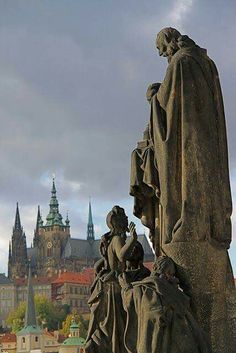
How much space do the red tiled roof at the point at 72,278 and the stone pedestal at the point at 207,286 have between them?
594 feet

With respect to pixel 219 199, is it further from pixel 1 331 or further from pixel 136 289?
pixel 1 331

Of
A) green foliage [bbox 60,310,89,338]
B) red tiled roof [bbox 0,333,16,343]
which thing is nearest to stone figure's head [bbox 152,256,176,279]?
green foliage [bbox 60,310,89,338]

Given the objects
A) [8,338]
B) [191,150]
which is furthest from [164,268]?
[8,338]

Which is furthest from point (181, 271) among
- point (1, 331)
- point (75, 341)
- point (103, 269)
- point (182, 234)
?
point (1, 331)

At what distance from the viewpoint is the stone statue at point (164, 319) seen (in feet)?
25.3

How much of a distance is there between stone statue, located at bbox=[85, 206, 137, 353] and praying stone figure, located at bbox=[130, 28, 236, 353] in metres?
0.55

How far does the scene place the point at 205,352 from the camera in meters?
7.76

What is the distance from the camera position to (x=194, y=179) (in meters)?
8.45

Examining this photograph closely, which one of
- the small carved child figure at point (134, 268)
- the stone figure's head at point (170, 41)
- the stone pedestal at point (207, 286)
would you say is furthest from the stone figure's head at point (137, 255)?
the stone figure's head at point (170, 41)

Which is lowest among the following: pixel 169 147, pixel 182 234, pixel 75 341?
pixel 182 234

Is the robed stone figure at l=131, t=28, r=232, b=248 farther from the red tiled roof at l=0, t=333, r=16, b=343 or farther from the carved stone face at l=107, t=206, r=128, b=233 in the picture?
the red tiled roof at l=0, t=333, r=16, b=343

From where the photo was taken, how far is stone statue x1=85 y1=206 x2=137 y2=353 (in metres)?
9.20

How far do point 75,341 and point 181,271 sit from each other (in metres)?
114

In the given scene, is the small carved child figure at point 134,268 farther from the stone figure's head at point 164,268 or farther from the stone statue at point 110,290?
the stone figure's head at point 164,268
